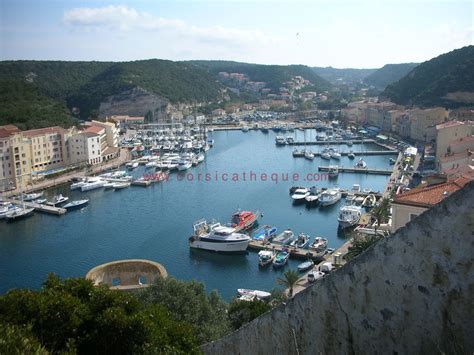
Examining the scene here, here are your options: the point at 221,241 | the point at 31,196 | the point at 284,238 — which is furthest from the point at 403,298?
the point at 31,196

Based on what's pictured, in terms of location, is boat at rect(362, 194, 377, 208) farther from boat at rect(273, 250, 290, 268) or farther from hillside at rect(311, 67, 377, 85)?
hillside at rect(311, 67, 377, 85)

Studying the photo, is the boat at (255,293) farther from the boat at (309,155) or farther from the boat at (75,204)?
the boat at (309,155)

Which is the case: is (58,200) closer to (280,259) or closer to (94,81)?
(280,259)

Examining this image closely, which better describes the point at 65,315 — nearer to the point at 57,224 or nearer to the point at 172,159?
the point at 57,224

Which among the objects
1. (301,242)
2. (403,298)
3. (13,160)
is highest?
(403,298)

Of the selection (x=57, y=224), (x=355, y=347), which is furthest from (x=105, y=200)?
(x=355, y=347)

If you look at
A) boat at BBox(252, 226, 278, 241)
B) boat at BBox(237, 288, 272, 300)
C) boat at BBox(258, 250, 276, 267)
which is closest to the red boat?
boat at BBox(252, 226, 278, 241)
